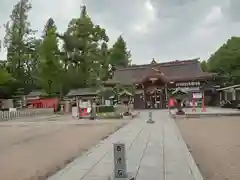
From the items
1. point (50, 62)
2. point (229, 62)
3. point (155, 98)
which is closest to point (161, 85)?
point (155, 98)

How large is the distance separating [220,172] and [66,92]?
4045cm

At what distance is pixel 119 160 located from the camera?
466 cm

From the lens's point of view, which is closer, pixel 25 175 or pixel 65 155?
pixel 25 175

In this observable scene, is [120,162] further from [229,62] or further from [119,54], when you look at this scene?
[119,54]

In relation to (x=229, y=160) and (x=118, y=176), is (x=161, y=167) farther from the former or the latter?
(x=229, y=160)

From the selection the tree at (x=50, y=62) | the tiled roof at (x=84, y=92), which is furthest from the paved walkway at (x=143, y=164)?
the tiled roof at (x=84, y=92)

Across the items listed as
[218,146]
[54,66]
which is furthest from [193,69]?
[218,146]

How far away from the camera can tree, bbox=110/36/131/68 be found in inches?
2286

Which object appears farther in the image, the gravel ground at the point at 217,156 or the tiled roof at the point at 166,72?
the tiled roof at the point at 166,72

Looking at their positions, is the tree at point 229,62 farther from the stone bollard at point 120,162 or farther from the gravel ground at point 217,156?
the stone bollard at point 120,162

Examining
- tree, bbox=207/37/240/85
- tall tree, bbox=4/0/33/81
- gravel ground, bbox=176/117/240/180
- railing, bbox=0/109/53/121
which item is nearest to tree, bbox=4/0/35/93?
tall tree, bbox=4/0/33/81

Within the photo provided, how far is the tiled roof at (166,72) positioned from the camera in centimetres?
3872

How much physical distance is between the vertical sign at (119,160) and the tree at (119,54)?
51363mm

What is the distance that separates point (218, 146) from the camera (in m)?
8.88
